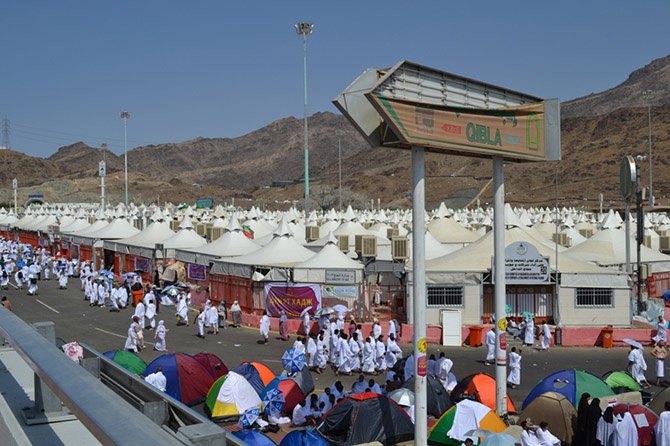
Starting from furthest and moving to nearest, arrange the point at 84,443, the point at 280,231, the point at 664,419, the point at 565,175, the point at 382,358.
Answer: the point at 565,175, the point at 280,231, the point at 382,358, the point at 664,419, the point at 84,443

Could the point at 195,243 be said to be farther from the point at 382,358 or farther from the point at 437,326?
the point at 382,358

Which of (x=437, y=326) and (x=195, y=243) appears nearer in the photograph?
(x=437, y=326)

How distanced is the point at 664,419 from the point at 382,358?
7.65 m

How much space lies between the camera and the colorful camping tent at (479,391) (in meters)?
12.0

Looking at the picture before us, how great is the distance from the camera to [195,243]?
30312mm

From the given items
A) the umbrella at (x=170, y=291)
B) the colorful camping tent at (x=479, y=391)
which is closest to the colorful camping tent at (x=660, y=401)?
the colorful camping tent at (x=479, y=391)

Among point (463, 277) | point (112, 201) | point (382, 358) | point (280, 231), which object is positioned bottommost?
point (382, 358)

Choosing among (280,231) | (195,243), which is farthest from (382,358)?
(195,243)

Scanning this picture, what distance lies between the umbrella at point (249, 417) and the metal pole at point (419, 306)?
112 inches

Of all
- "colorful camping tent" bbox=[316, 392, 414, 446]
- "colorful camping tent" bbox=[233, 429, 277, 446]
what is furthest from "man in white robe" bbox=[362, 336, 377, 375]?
"colorful camping tent" bbox=[233, 429, 277, 446]

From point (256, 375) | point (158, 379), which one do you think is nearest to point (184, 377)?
point (158, 379)

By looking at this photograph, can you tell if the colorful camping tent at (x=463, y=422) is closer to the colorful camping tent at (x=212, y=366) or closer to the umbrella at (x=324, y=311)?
the colorful camping tent at (x=212, y=366)

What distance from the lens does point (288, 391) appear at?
39.6 feet

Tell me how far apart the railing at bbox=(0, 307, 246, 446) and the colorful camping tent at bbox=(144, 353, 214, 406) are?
8861 mm
